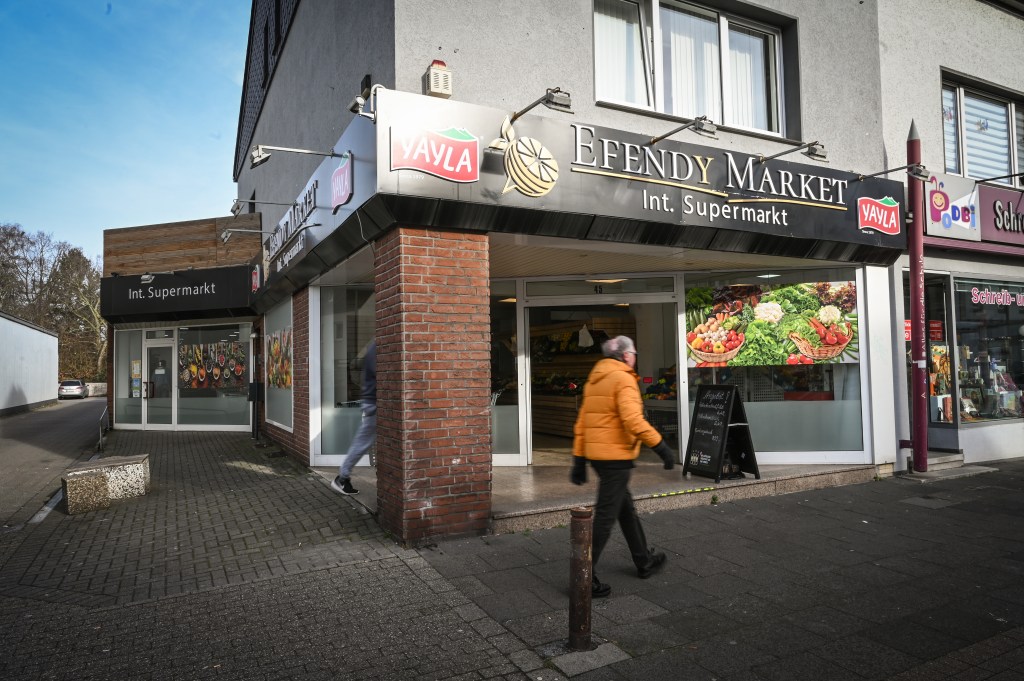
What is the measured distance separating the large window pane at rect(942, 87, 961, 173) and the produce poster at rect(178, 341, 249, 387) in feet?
46.9

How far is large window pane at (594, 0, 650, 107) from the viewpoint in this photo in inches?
283

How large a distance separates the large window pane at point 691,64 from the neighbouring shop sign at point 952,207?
11.4 feet

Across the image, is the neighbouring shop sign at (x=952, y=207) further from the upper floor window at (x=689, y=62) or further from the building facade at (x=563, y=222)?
the upper floor window at (x=689, y=62)

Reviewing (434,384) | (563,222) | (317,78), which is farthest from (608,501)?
(317,78)

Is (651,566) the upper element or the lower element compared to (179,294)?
lower

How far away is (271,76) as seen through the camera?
14.0 m

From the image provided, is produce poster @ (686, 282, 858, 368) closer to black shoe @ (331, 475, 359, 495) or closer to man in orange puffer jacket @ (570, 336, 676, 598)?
man in orange puffer jacket @ (570, 336, 676, 598)

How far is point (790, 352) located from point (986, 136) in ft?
18.3

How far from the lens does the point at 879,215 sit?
28.3ft

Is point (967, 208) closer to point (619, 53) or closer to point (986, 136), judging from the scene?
point (986, 136)

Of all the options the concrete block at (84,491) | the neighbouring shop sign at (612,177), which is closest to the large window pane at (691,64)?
the neighbouring shop sign at (612,177)

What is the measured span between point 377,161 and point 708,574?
410cm

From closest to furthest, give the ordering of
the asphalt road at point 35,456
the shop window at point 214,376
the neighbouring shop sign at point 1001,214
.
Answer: the asphalt road at point 35,456 → the neighbouring shop sign at point 1001,214 → the shop window at point 214,376

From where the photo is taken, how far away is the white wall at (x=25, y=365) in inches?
968
